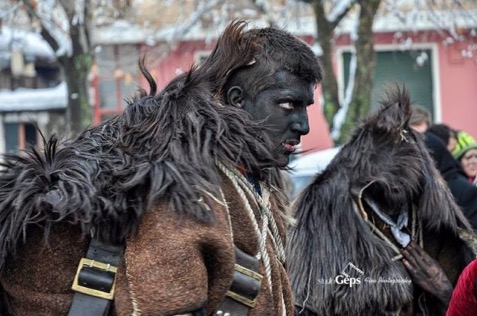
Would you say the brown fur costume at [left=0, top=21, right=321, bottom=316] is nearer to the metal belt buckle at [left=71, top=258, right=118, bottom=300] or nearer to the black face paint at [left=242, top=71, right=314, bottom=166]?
the metal belt buckle at [left=71, top=258, right=118, bottom=300]

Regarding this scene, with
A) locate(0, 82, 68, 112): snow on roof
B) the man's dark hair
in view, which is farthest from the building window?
the man's dark hair

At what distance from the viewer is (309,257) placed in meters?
4.71

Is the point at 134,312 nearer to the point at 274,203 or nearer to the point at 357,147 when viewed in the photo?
the point at 274,203

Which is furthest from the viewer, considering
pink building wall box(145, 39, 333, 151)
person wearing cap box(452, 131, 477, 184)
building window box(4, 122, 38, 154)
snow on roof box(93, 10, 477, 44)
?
building window box(4, 122, 38, 154)

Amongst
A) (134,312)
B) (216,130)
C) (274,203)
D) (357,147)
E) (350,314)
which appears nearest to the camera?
(134,312)

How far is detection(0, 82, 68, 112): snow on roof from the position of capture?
22.3 metres

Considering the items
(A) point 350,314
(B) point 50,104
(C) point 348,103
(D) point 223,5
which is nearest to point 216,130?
(A) point 350,314

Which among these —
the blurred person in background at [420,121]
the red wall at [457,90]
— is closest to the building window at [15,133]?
the red wall at [457,90]

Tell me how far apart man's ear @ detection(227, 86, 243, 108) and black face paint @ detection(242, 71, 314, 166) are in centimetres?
2

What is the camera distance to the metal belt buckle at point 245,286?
289 centimetres

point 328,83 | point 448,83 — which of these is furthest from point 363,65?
point 448,83

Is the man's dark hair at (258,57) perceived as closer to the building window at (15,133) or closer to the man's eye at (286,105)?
the man's eye at (286,105)

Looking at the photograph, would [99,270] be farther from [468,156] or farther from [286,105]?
[468,156]

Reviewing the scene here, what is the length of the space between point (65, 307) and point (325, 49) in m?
11.0
